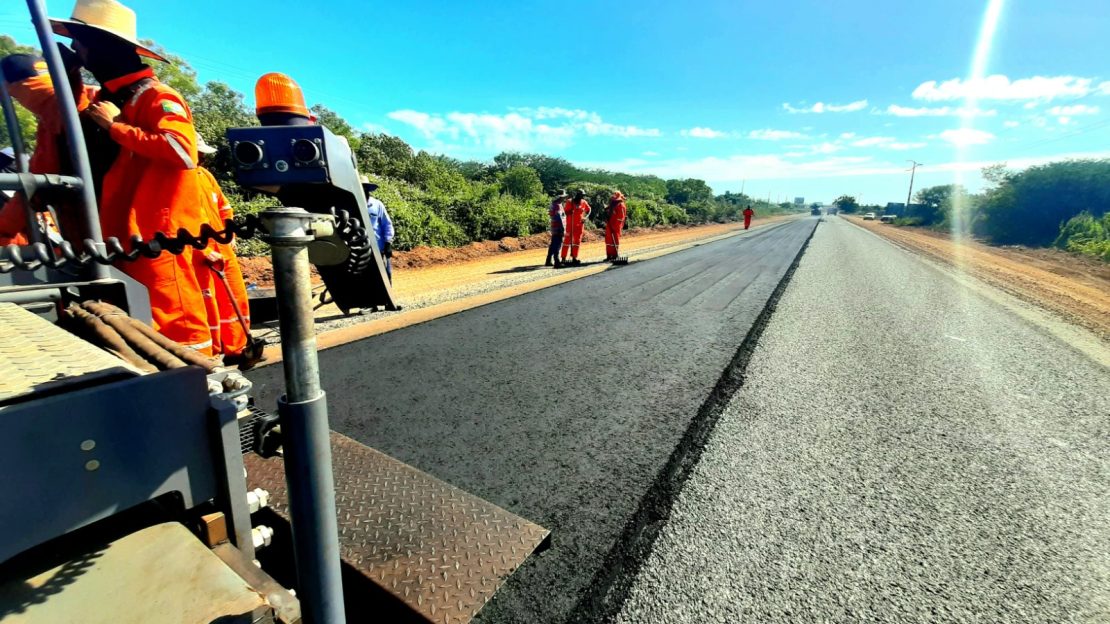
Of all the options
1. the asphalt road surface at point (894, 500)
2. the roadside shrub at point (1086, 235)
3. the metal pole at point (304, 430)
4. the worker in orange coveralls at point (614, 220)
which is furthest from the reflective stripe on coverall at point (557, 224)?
the roadside shrub at point (1086, 235)

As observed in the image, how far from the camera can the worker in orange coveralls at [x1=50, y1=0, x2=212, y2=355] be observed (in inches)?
100.0

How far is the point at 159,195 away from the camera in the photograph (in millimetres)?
2740

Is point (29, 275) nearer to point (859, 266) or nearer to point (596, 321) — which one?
point (596, 321)

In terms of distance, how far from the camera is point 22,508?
0.92 m

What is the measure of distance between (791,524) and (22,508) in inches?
103

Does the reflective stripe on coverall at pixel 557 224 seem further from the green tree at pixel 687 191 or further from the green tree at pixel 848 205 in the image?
the green tree at pixel 848 205

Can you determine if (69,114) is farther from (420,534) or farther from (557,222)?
(557,222)

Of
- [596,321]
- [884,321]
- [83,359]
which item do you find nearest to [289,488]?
[83,359]

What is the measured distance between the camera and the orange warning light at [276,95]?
3.13 m

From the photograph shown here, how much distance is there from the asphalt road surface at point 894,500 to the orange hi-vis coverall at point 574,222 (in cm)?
835

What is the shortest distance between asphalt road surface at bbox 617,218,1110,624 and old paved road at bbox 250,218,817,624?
0.30 m

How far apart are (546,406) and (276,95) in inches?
111

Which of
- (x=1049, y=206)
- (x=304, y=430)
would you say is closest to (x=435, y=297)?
(x=304, y=430)

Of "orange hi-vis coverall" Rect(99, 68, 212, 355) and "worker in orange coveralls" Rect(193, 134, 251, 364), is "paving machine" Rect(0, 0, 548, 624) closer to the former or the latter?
"orange hi-vis coverall" Rect(99, 68, 212, 355)
